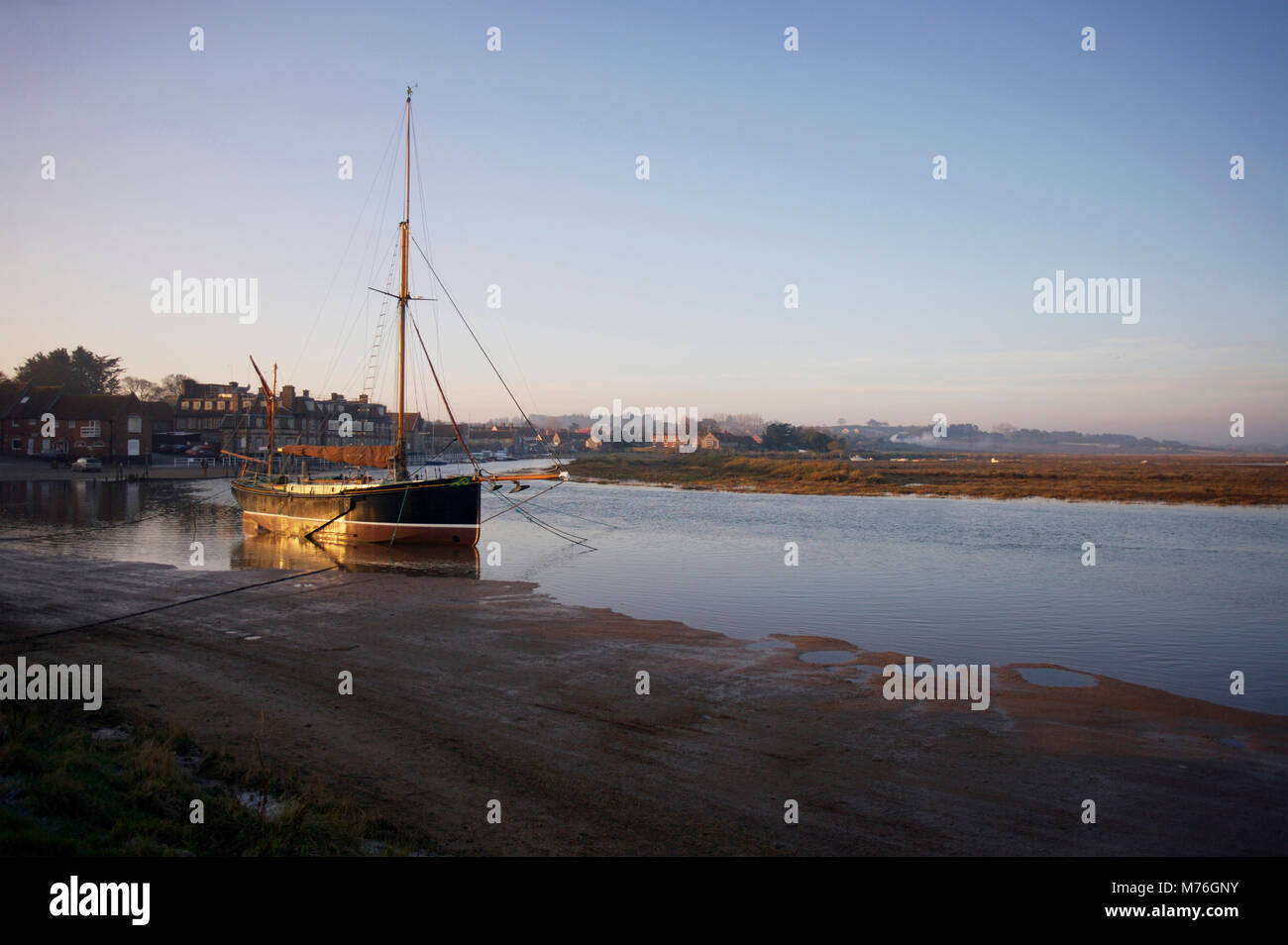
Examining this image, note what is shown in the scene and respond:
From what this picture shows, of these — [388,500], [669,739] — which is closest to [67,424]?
[388,500]

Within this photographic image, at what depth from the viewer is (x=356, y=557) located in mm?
26188

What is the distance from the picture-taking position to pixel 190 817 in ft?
20.9

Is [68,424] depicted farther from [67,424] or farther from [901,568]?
[901,568]

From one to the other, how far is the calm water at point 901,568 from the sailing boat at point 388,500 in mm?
949

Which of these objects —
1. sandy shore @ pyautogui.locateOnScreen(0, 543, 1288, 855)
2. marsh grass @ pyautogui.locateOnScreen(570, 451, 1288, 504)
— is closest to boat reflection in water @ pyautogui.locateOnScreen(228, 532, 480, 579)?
sandy shore @ pyautogui.locateOnScreen(0, 543, 1288, 855)

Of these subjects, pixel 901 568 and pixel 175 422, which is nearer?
pixel 901 568

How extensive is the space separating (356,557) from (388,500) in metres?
2.41

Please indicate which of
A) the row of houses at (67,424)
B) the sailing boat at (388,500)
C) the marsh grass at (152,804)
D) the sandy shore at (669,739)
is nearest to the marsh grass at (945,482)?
the sailing boat at (388,500)

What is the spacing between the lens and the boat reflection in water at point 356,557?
23.8m

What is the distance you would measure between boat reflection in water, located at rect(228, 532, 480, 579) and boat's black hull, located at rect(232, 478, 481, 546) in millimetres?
392

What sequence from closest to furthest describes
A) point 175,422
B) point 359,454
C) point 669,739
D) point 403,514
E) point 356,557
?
point 669,739 < point 356,557 < point 403,514 < point 359,454 < point 175,422

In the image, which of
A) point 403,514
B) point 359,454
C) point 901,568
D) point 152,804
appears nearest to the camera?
point 152,804
